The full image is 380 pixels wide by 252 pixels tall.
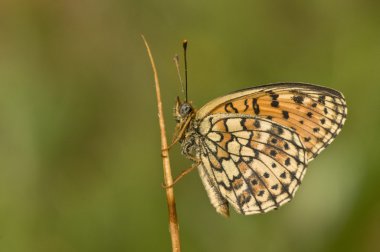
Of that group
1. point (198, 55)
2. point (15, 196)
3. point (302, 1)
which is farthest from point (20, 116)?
point (302, 1)

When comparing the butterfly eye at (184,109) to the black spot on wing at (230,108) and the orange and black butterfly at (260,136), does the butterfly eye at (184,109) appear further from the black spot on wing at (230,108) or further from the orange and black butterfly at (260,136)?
the black spot on wing at (230,108)

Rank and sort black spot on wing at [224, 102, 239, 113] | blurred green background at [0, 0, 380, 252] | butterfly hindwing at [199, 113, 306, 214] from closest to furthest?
butterfly hindwing at [199, 113, 306, 214] < black spot on wing at [224, 102, 239, 113] < blurred green background at [0, 0, 380, 252]

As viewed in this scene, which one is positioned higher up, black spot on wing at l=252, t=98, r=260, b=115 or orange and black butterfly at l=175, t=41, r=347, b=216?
black spot on wing at l=252, t=98, r=260, b=115

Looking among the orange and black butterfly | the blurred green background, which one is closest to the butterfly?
the orange and black butterfly

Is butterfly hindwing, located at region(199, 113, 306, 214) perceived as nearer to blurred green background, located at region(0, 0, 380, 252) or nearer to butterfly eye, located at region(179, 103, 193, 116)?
butterfly eye, located at region(179, 103, 193, 116)

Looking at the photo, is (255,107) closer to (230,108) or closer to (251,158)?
(230,108)

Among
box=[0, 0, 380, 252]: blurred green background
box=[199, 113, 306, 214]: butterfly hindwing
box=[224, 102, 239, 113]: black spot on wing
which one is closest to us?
box=[199, 113, 306, 214]: butterfly hindwing
